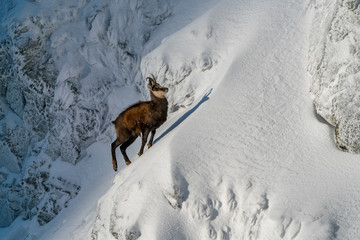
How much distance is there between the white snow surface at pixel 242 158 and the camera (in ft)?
22.5

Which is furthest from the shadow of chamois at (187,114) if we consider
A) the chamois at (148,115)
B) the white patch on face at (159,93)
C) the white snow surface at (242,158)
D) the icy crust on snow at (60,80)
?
the icy crust on snow at (60,80)

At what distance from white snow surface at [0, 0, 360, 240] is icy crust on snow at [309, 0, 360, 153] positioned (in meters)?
0.30

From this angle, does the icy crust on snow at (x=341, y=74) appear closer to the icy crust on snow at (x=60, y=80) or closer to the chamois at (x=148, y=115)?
the chamois at (x=148, y=115)

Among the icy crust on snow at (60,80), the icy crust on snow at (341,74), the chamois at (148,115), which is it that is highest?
the icy crust on snow at (341,74)

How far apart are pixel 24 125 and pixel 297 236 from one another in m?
12.9

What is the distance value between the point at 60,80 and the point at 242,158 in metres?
8.83

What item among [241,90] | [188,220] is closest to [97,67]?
[241,90]

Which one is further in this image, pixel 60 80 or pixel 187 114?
pixel 60 80

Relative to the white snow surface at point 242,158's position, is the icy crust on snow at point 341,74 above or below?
above

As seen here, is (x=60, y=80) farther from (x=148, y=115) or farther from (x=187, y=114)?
(x=187, y=114)

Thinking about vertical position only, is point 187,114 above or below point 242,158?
below

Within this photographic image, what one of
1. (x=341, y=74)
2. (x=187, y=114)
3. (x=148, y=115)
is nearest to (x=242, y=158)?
(x=187, y=114)

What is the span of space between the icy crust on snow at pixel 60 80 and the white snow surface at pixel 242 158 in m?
2.67

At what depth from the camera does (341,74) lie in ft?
25.6
